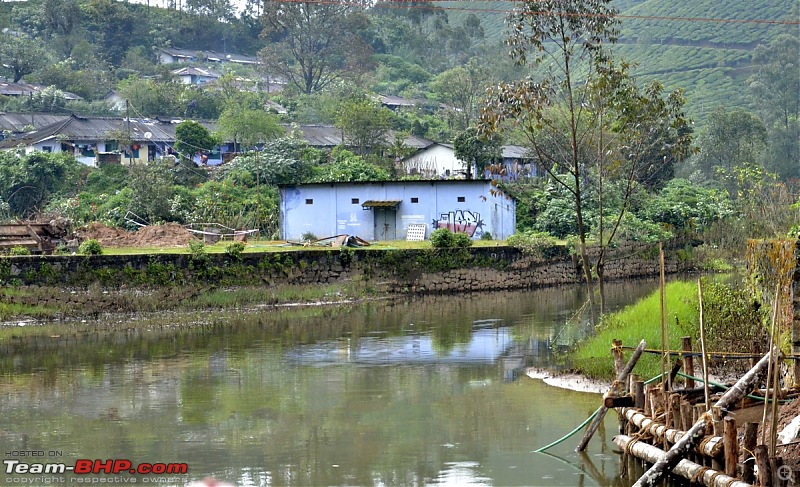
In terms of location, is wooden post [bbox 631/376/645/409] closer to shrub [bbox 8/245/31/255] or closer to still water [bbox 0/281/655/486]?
still water [bbox 0/281/655/486]

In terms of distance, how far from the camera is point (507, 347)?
23828 millimetres

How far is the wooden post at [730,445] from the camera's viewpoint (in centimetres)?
1038

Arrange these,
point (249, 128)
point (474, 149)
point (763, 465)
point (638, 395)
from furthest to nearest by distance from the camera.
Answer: point (249, 128) < point (474, 149) < point (638, 395) < point (763, 465)

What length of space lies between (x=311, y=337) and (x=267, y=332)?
1417 mm

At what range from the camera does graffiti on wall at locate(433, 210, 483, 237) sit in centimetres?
4185

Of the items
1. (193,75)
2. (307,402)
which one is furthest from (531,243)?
(193,75)

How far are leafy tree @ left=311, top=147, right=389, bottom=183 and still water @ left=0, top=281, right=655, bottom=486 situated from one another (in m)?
17.3

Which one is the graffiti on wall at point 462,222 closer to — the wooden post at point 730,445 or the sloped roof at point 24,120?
the sloped roof at point 24,120

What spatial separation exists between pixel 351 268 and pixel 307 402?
16.8m

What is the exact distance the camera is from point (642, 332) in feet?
62.2

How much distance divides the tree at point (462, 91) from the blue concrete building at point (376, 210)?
1298 inches

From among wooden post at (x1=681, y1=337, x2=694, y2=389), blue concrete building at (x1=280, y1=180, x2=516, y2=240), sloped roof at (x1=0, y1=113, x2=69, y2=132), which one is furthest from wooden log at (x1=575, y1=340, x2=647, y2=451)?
sloped roof at (x1=0, y1=113, x2=69, y2=132)

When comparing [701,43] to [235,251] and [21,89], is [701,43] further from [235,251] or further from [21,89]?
[235,251]

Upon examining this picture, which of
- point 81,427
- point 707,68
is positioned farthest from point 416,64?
point 81,427
